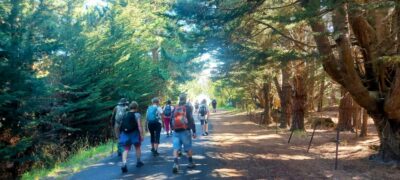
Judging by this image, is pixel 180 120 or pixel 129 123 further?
pixel 129 123

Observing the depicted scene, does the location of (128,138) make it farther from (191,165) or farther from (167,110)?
(167,110)

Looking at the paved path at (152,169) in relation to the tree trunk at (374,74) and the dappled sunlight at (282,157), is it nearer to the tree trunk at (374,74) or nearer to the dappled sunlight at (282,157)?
the dappled sunlight at (282,157)

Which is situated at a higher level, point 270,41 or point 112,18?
point 112,18

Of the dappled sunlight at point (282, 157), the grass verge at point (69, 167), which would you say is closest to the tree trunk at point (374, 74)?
the dappled sunlight at point (282, 157)

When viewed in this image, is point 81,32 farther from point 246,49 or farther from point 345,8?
point 345,8

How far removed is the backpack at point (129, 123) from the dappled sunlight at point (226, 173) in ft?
7.67

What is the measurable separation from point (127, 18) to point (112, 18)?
3.54m

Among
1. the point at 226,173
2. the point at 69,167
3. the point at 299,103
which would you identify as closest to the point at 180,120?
the point at 226,173

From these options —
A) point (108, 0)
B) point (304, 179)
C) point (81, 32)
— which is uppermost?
point (108, 0)

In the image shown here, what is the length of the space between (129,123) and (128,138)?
1.26 ft

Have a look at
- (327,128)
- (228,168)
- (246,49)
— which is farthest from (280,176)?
(327,128)

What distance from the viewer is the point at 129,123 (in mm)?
10141

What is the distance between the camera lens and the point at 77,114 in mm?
20281

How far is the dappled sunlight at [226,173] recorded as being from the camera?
935 cm
